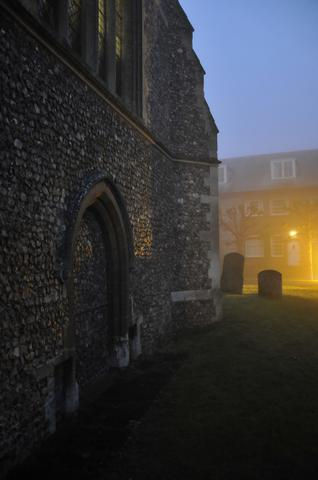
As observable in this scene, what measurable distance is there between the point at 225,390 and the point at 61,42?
6390mm

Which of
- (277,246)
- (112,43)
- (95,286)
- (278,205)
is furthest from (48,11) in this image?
(278,205)

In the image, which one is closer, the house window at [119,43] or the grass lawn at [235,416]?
the grass lawn at [235,416]

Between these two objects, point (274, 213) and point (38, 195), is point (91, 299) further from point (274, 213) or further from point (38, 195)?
point (274, 213)

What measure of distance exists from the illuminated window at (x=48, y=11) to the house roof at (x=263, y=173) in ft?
111

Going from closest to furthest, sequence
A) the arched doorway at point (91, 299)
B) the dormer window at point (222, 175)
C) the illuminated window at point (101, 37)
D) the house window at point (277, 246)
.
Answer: the arched doorway at point (91, 299) → the illuminated window at point (101, 37) → the house window at point (277, 246) → the dormer window at point (222, 175)

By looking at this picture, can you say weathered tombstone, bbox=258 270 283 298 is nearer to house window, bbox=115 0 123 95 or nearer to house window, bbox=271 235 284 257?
house window, bbox=115 0 123 95

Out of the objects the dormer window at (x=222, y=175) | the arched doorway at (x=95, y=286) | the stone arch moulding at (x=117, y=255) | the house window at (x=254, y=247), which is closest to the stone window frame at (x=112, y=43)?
the stone arch moulding at (x=117, y=255)

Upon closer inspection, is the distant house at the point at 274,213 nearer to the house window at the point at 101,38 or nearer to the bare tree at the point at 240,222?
the bare tree at the point at 240,222

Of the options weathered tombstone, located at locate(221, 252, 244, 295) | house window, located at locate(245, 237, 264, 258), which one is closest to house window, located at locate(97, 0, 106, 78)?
weathered tombstone, located at locate(221, 252, 244, 295)

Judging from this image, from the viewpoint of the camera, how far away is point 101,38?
28.5 feet

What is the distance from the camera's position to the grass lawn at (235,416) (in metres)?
4.65

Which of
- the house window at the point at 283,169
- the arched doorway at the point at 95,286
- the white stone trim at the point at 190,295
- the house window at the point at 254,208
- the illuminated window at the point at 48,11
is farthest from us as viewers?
the house window at the point at 283,169

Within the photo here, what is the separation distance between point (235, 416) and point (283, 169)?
36.4 metres

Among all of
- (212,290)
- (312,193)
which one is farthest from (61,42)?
(312,193)
